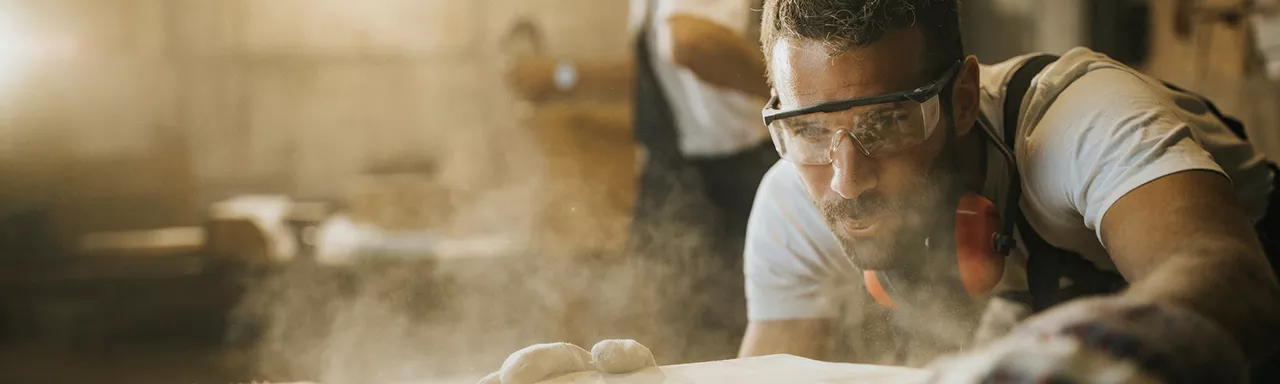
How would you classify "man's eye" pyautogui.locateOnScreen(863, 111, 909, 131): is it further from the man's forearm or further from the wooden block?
the wooden block

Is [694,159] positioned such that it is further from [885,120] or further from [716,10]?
[885,120]

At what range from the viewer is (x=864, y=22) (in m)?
1.06

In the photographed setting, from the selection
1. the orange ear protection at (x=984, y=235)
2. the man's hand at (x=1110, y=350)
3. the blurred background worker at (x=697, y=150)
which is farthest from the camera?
the blurred background worker at (x=697, y=150)

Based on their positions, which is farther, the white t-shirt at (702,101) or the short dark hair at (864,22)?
the white t-shirt at (702,101)

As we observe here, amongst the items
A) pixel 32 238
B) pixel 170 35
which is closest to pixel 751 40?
pixel 32 238

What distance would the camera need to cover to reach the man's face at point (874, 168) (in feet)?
3.54

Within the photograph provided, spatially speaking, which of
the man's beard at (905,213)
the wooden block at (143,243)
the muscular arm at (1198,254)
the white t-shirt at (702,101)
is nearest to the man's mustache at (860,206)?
the man's beard at (905,213)

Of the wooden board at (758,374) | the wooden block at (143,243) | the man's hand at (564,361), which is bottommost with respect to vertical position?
the wooden block at (143,243)

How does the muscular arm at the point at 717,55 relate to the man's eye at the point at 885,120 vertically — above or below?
above

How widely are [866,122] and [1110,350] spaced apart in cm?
52

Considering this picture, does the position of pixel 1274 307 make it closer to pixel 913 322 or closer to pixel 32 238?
pixel 913 322

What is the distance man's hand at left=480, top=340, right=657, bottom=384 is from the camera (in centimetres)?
108

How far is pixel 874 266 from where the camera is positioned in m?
1.24

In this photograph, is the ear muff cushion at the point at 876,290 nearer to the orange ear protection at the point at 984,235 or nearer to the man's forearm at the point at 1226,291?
the orange ear protection at the point at 984,235
